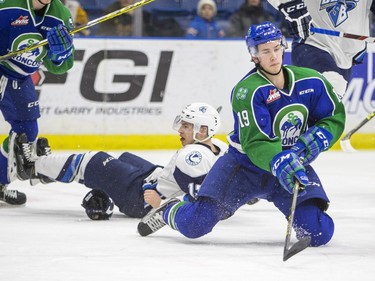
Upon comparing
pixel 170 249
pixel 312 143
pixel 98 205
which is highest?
pixel 312 143

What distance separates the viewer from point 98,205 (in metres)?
4.67

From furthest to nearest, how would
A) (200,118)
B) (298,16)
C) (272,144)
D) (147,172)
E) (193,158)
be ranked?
1. (298,16)
2. (147,172)
3. (200,118)
4. (193,158)
5. (272,144)

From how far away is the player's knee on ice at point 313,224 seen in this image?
12.9 ft

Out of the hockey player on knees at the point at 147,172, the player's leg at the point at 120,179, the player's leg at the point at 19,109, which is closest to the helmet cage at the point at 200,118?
the hockey player on knees at the point at 147,172

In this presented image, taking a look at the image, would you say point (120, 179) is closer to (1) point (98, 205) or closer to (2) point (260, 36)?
(1) point (98, 205)

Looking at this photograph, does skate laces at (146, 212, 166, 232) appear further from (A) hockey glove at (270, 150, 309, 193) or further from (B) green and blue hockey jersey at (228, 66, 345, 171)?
(A) hockey glove at (270, 150, 309, 193)

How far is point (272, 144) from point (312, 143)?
0.49 ft

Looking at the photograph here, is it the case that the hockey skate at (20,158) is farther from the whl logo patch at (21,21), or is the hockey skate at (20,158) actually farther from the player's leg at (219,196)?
the player's leg at (219,196)

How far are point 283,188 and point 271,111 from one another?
315mm

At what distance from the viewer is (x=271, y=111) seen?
12.8ft

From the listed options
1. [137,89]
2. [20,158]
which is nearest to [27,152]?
[20,158]

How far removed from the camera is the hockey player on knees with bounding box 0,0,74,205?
5.17 metres

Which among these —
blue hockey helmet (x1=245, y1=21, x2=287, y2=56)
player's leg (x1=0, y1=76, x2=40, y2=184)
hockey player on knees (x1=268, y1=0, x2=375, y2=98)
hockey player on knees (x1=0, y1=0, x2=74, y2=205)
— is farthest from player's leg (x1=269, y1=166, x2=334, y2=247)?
player's leg (x1=0, y1=76, x2=40, y2=184)

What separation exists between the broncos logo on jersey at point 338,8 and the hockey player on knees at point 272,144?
4.61 feet
